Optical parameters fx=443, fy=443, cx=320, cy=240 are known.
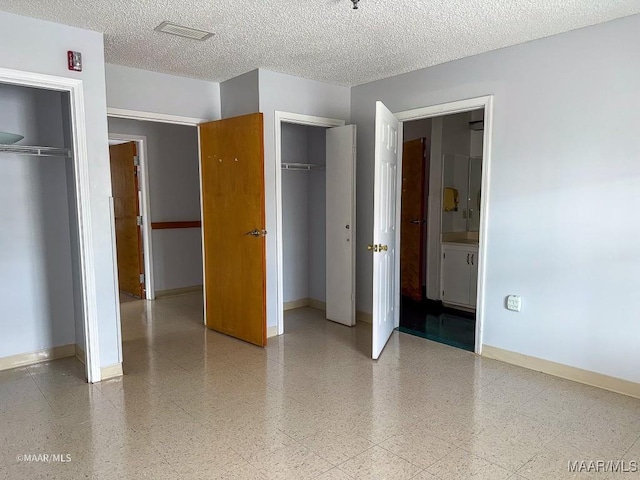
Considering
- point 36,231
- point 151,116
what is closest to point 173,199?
point 151,116

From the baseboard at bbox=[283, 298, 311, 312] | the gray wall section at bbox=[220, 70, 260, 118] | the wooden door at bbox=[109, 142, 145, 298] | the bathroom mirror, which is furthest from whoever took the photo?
the wooden door at bbox=[109, 142, 145, 298]

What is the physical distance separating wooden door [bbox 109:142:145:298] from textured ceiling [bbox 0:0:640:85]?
2171 millimetres

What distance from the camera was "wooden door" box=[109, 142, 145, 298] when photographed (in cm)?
559

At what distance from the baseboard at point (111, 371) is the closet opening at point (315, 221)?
1.36m

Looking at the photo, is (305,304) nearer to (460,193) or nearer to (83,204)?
(460,193)

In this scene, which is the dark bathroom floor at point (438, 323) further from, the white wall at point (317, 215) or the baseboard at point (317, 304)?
the white wall at point (317, 215)

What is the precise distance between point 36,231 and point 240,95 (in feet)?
6.66

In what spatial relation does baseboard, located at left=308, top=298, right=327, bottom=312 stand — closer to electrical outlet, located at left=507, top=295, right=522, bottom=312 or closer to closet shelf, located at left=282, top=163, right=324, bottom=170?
closet shelf, located at left=282, top=163, right=324, bottom=170

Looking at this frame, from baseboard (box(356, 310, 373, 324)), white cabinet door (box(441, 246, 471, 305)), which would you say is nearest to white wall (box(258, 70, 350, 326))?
baseboard (box(356, 310, 373, 324))

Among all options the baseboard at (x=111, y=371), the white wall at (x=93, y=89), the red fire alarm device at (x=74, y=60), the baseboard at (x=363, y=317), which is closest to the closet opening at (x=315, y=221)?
the baseboard at (x=363, y=317)

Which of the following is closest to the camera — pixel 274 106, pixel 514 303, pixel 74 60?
pixel 74 60

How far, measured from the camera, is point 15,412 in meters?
2.64

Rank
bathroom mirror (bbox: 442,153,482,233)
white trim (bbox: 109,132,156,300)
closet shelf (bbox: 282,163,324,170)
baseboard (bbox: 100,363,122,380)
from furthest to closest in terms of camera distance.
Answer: white trim (bbox: 109,132,156,300) < bathroom mirror (bbox: 442,153,482,233) < closet shelf (bbox: 282,163,324,170) < baseboard (bbox: 100,363,122,380)

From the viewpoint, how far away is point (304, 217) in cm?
513
